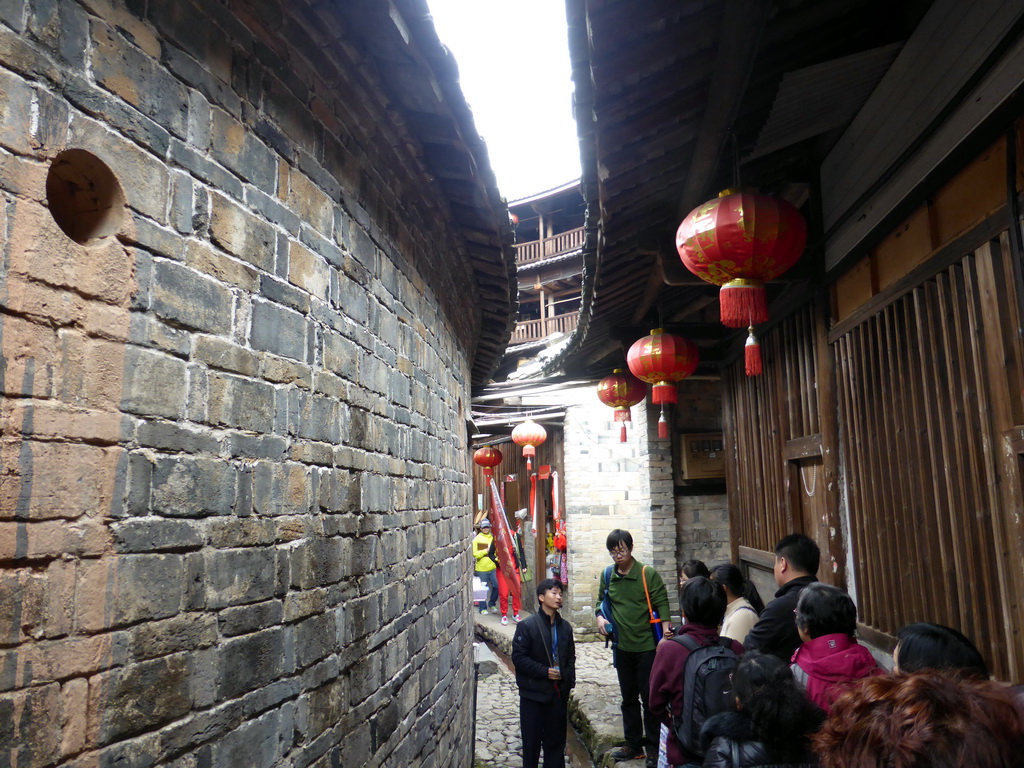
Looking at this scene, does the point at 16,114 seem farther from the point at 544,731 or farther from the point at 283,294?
the point at 544,731

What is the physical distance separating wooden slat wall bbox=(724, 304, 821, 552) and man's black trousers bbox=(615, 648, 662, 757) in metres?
1.53

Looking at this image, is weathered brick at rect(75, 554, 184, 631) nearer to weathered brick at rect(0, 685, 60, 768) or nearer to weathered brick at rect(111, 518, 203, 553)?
→ weathered brick at rect(111, 518, 203, 553)

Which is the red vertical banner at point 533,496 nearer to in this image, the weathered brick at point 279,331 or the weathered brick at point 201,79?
the weathered brick at point 279,331

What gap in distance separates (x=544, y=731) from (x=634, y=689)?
38.5 inches

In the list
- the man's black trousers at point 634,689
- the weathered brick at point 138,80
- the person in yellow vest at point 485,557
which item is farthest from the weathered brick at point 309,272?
the person in yellow vest at point 485,557

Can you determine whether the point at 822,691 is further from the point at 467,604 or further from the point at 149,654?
the point at 467,604

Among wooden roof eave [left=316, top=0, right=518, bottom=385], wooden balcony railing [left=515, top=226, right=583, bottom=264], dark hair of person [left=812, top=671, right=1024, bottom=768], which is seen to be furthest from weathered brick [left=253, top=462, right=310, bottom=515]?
wooden balcony railing [left=515, top=226, right=583, bottom=264]

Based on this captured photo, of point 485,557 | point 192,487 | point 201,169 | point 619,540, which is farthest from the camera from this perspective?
point 485,557

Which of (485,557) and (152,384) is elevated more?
(152,384)

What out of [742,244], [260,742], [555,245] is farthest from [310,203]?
[555,245]

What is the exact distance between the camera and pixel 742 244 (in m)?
3.84

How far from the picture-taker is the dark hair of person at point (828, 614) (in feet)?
10.4

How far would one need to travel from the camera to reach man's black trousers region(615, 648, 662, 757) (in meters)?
6.52

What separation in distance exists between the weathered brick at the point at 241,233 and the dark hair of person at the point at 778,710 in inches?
91.4
